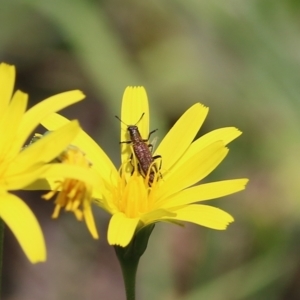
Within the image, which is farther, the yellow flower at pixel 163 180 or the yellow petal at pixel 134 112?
the yellow petal at pixel 134 112

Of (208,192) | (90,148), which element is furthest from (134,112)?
(208,192)

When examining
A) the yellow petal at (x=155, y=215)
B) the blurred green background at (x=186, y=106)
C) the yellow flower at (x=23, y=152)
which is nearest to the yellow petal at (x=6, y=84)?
the yellow flower at (x=23, y=152)

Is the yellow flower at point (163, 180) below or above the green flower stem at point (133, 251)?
above

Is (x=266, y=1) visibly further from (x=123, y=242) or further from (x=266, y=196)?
(x=123, y=242)

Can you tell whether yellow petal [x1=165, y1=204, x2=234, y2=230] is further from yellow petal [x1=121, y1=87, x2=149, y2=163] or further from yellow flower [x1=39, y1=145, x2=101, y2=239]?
yellow petal [x1=121, y1=87, x2=149, y2=163]

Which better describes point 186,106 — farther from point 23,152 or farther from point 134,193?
point 23,152

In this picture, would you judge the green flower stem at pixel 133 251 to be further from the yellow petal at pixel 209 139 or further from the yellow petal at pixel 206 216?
the yellow petal at pixel 209 139

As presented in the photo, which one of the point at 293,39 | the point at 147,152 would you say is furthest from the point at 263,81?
the point at 147,152
